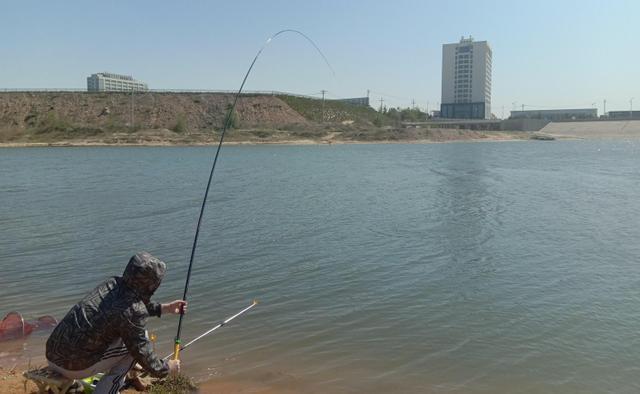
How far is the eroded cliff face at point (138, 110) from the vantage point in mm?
117625

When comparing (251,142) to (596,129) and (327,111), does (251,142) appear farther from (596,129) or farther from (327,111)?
(596,129)

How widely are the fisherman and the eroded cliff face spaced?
11295 cm

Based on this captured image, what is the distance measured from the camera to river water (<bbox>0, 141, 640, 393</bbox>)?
23.9ft

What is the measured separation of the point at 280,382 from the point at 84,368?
279cm

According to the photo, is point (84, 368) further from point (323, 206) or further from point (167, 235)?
point (323, 206)

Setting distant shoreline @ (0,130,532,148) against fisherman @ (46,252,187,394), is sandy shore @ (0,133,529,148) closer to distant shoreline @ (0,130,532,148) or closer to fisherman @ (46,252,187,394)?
distant shoreline @ (0,130,532,148)

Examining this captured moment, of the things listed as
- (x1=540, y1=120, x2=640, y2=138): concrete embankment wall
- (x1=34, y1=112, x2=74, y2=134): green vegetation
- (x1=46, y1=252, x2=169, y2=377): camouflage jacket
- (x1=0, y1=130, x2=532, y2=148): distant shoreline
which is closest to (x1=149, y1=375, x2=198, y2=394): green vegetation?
(x1=46, y1=252, x2=169, y2=377): camouflage jacket

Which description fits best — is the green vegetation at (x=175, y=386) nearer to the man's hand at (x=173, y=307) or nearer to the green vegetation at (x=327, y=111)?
the man's hand at (x=173, y=307)

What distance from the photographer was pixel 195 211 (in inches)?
841

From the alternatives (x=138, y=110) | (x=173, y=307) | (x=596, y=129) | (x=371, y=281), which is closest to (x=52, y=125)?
(x=138, y=110)

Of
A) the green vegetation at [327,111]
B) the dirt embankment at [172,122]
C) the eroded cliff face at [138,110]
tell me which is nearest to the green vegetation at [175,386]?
the dirt embankment at [172,122]

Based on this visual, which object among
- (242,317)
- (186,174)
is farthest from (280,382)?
(186,174)

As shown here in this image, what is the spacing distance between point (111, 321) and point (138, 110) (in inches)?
5242

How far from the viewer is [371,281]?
447 inches
